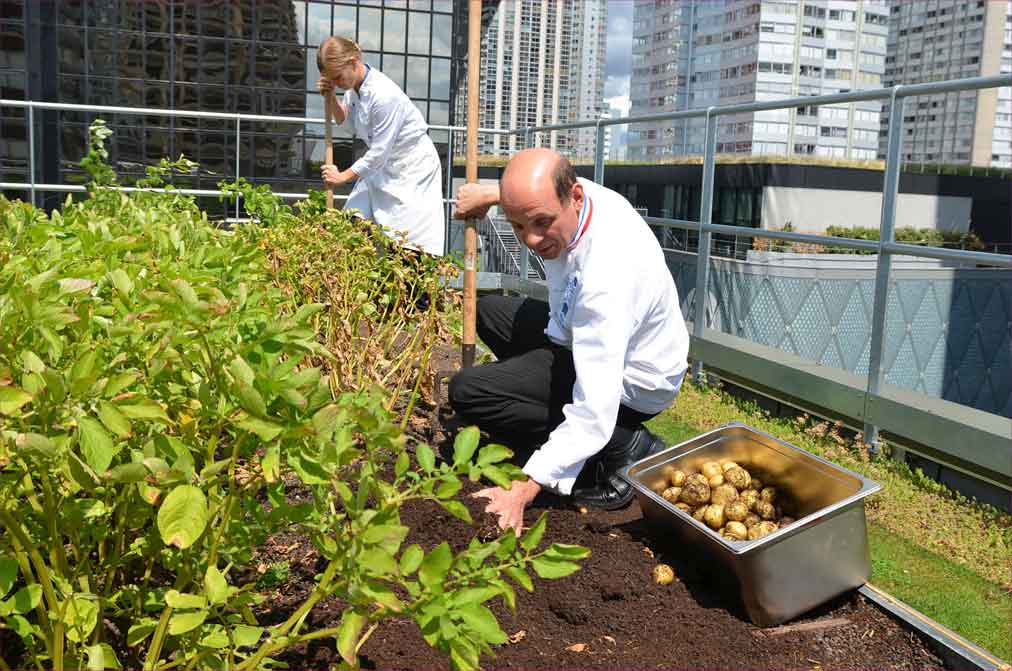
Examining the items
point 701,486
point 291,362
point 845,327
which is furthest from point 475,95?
point 291,362

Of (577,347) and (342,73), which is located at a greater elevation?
(342,73)

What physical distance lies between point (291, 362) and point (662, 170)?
6.90 metres

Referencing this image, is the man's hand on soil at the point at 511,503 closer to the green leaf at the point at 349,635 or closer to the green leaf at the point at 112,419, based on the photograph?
the green leaf at the point at 349,635

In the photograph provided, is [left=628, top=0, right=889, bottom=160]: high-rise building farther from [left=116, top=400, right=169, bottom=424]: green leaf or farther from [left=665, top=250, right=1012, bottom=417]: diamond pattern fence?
[left=116, top=400, right=169, bottom=424]: green leaf

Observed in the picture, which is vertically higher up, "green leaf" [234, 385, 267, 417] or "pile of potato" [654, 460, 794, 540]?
"green leaf" [234, 385, 267, 417]

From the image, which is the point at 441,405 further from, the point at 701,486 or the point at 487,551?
the point at 487,551

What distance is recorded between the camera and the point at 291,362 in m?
1.44

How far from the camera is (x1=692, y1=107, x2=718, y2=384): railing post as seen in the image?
5957mm

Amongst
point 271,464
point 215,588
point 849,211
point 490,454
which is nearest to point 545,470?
point 490,454

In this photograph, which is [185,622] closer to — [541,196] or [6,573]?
[6,573]

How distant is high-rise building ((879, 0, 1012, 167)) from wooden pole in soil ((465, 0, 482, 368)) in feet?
332

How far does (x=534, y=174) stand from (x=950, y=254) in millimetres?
2128

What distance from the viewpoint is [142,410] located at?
4.49 ft

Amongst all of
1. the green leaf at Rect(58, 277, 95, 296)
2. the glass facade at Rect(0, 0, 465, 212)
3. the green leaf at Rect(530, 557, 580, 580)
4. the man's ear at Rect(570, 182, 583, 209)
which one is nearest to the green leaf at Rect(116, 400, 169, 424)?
the green leaf at Rect(58, 277, 95, 296)
